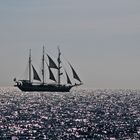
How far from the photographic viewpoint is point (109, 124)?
10931cm

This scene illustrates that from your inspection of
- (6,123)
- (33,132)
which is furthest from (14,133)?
(6,123)

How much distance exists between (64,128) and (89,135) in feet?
41.5

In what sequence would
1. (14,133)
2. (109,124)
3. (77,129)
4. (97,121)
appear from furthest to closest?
(97,121), (109,124), (77,129), (14,133)

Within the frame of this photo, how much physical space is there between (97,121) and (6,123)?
18.7 metres

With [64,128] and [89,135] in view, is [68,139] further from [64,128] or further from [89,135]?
[64,128]

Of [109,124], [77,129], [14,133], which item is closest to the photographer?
[14,133]

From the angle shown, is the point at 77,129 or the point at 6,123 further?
the point at 6,123

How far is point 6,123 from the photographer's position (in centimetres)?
11200

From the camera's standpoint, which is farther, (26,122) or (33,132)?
(26,122)

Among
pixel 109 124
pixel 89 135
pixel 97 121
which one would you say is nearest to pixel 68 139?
pixel 89 135

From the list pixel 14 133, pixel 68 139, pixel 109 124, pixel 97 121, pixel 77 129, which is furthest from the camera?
pixel 97 121

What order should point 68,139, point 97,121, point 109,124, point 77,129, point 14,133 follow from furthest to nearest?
point 97,121
point 109,124
point 77,129
point 14,133
point 68,139

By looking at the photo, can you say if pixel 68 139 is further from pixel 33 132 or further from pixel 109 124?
pixel 109 124

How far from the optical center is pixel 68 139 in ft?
277
